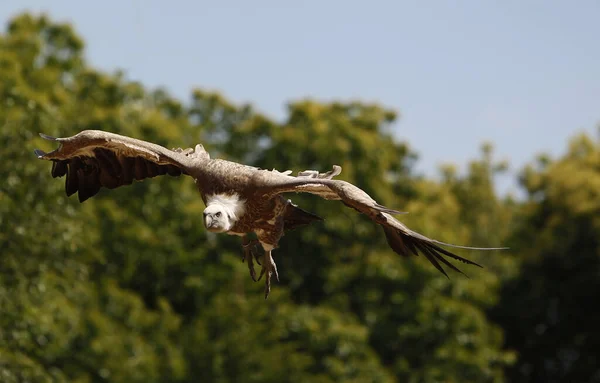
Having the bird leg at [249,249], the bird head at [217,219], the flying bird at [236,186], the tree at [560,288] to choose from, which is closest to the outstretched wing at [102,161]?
the flying bird at [236,186]

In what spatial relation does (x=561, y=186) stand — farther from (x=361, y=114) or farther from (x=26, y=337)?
(x=26, y=337)

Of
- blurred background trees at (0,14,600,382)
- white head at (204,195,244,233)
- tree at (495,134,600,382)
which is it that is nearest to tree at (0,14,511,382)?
blurred background trees at (0,14,600,382)

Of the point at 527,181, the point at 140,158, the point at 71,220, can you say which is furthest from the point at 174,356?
the point at 140,158

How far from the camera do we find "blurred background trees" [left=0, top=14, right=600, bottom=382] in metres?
35.7

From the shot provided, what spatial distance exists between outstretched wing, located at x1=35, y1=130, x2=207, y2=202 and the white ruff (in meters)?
0.74

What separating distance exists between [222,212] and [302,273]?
28845 mm

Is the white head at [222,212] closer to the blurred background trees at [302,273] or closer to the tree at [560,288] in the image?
→ the blurred background trees at [302,273]

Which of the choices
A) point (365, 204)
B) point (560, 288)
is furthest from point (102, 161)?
point (560, 288)

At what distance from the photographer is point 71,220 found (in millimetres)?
26547

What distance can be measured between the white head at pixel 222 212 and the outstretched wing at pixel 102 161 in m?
0.82

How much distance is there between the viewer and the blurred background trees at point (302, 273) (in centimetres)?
3572

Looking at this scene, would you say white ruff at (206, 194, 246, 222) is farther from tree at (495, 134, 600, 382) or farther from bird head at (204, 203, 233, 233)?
tree at (495, 134, 600, 382)

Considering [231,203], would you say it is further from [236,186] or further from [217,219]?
[217,219]

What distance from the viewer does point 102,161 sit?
1483 cm
